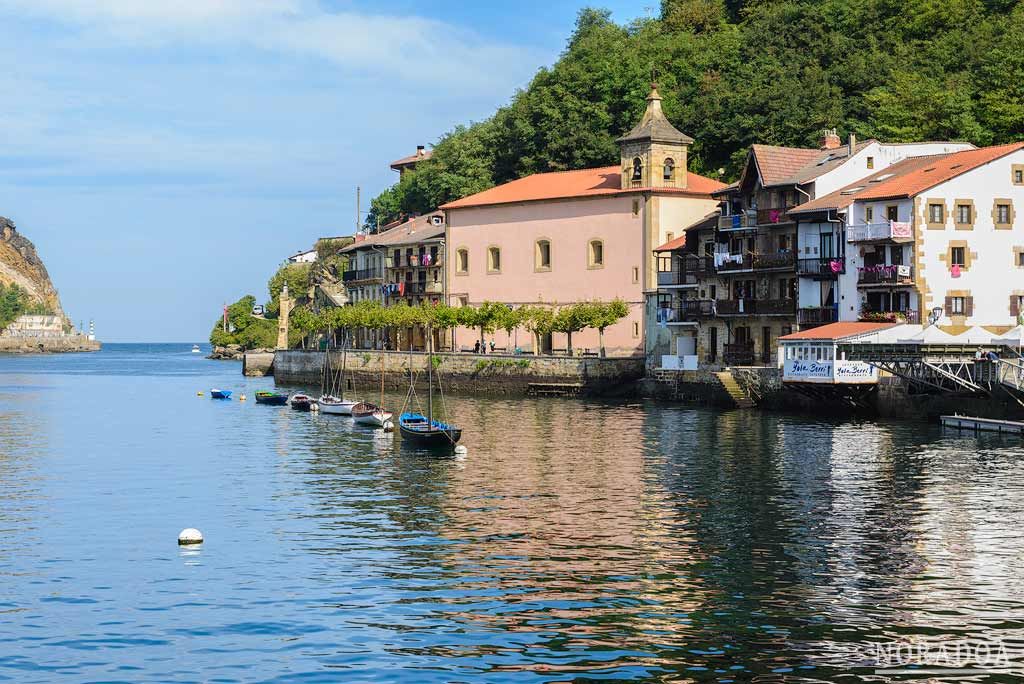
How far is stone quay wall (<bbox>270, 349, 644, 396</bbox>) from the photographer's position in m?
109

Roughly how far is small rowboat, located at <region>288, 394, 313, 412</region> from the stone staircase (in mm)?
31054

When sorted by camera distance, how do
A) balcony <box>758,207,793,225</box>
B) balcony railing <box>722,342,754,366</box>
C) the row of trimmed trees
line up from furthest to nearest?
the row of trimmed trees, balcony railing <box>722,342,754,366</box>, balcony <box>758,207,793,225</box>

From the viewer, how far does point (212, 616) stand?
3203 cm

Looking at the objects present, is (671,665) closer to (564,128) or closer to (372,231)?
(564,128)

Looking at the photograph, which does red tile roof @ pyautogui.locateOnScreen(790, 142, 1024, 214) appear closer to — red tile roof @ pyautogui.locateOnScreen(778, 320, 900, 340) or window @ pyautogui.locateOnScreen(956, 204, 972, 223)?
window @ pyautogui.locateOnScreen(956, 204, 972, 223)

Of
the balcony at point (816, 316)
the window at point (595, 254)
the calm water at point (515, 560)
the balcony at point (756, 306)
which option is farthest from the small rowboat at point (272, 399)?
the balcony at point (816, 316)

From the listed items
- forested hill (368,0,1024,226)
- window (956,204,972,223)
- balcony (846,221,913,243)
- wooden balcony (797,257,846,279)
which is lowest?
wooden balcony (797,257,846,279)

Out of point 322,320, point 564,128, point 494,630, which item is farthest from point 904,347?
point 322,320

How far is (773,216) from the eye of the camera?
9750cm

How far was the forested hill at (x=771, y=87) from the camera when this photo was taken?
4660 inches

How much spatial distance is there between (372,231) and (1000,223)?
385 feet

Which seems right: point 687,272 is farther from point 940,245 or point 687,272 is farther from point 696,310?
point 940,245

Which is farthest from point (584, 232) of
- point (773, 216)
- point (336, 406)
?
point (336, 406)

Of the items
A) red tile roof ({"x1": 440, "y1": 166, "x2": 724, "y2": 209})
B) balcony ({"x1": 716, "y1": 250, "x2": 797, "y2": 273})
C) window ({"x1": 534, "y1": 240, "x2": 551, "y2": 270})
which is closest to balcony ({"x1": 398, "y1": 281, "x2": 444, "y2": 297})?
red tile roof ({"x1": 440, "y1": 166, "x2": 724, "y2": 209})
